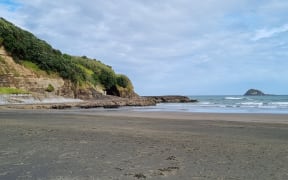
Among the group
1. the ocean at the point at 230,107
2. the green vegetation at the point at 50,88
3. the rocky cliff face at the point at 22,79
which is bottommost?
the ocean at the point at 230,107

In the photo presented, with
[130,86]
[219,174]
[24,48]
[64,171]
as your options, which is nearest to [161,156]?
[219,174]

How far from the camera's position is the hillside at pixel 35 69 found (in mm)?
54219

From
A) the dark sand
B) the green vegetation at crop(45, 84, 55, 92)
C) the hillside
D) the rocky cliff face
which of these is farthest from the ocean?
the dark sand

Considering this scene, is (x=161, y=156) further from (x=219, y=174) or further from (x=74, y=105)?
(x=74, y=105)

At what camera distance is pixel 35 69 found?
5991 cm

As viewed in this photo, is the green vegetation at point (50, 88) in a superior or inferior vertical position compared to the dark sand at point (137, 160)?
superior

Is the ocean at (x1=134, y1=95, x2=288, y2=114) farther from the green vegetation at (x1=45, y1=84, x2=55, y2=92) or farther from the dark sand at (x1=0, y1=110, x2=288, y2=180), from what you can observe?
Answer: the dark sand at (x1=0, y1=110, x2=288, y2=180)

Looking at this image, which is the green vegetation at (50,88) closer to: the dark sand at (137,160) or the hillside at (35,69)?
the hillside at (35,69)

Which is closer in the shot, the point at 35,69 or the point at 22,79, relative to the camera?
the point at 22,79

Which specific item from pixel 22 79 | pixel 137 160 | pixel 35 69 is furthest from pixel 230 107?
pixel 137 160

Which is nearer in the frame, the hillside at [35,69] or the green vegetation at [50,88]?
the hillside at [35,69]

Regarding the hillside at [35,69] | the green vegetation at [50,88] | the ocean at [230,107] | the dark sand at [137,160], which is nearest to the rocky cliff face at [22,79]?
the hillside at [35,69]

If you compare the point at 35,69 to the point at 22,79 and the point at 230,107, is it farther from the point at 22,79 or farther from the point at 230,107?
the point at 230,107

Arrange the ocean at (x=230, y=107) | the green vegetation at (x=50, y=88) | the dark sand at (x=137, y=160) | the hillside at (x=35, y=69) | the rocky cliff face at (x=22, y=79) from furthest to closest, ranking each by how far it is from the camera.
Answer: the green vegetation at (x=50, y=88) < the hillside at (x=35, y=69) < the rocky cliff face at (x=22, y=79) < the ocean at (x=230, y=107) < the dark sand at (x=137, y=160)
